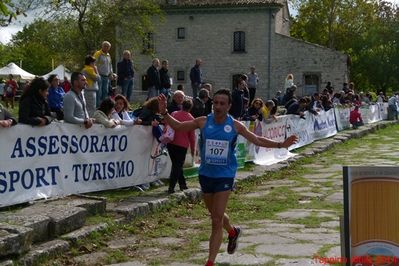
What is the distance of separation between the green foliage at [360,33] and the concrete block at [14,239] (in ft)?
178

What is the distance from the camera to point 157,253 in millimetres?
7367

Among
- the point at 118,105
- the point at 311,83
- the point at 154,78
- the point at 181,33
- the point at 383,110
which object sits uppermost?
the point at 181,33

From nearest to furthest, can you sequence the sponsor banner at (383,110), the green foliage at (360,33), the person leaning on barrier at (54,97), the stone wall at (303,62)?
the person leaning on barrier at (54,97) → the sponsor banner at (383,110) → the stone wall at (303,62) → the green foliage at (360,33)

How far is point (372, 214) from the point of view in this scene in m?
5.25

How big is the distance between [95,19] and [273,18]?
15.6 m

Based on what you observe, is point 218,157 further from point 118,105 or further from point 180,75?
point 180,75

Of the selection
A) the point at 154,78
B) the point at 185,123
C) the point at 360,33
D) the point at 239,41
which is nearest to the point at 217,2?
the point at 239,41

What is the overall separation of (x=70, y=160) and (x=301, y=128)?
38.2ft

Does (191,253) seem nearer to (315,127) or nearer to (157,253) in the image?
(157,253)

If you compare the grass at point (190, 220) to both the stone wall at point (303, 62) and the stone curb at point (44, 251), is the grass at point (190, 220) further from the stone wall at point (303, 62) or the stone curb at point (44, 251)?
the stone wall at point (303, 62)

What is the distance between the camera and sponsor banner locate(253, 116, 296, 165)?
15.5 metres

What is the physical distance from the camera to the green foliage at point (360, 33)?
58.9 metres

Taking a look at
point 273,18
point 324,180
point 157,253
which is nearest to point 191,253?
point 157,253

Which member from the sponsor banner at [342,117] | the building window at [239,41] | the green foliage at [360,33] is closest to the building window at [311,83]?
the building window at [239,41]
